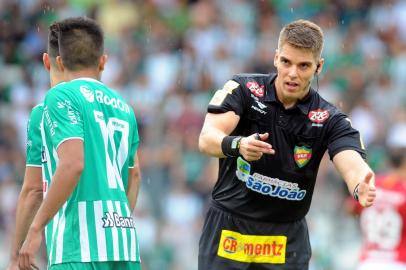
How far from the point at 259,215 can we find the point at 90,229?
4.70ft

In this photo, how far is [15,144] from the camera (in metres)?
15.0

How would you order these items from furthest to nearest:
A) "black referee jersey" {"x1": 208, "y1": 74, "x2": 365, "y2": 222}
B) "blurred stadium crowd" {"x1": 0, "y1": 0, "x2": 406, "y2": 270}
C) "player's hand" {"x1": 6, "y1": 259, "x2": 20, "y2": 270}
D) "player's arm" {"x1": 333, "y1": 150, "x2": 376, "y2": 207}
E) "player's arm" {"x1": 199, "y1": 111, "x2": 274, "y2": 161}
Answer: "blurred stadium crowd" {"x1": 0, "y1": 0, "x2": 406, "y2": 270}, "black referee jersey" {"x1": 208, "y1": 74, "x2": 365, "y2": 222}, "player's hand" {"x1": 6, "y1": 259, "x2": 20, "y2": 270}, "player's arm" {"x1": 333, "y1": 150, "x2": 376, "y2": 207}, "player's arm" {"x1": 199, "y1": 111, "x2": 274, "y2": 161}

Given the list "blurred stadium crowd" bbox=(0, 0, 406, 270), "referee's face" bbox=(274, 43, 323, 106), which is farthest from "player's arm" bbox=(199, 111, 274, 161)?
"blurred stadium crowd" bbox=(0, 0, 406, 270)

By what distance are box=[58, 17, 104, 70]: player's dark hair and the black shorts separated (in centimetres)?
154

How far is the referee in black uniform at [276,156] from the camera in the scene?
21.5 ft

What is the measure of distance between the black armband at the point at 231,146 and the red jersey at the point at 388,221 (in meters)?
4.11

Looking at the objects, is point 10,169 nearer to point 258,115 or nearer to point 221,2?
point 221,2

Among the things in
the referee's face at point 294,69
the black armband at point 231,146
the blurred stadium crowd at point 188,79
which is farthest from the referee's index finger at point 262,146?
the blurred stadium crowd at point 188,79

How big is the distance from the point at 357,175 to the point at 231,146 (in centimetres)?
84

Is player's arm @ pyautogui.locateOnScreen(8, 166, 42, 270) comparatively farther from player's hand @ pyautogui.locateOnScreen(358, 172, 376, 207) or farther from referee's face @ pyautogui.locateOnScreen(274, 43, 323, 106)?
player's hand @ pyautogui.locateOnScreen(358, 172, 376, 207)

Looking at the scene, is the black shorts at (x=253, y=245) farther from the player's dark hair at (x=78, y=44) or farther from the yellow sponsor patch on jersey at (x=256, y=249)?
the player's dark hair at (x=78, y=44)

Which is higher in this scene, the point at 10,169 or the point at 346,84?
the point at 346,84

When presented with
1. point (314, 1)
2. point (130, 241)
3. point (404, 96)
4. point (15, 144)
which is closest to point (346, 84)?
point (404, 96)

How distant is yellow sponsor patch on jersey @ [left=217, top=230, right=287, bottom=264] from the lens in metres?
6.75
